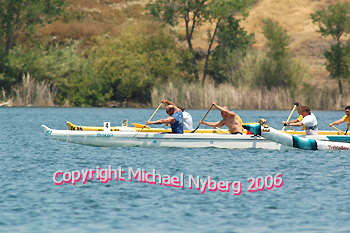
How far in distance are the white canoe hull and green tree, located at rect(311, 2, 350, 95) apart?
35021 mm

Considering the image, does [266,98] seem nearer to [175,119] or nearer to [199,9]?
[199,9]

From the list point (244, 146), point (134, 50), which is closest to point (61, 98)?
point (134, 50)

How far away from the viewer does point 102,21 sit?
88.6m

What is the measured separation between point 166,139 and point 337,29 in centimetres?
3723

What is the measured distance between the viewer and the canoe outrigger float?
19.7m

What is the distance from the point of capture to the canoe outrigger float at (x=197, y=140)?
1969cm

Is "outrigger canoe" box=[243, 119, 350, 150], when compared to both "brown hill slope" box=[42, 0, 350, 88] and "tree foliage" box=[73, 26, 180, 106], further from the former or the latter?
"brown hill slope" box=[42, 0, 350, 88]

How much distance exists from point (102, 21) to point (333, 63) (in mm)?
44459

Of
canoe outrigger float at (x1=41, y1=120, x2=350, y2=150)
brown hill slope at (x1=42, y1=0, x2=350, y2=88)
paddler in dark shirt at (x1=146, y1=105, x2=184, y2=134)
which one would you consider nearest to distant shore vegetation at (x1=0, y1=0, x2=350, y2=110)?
brown hill slope at (x1=42, y1=0, x2=350, y2=88)

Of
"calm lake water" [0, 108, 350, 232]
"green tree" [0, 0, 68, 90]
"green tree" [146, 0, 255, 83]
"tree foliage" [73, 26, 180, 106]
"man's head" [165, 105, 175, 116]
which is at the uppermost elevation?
"green tree" [146, 0, 255, 83]

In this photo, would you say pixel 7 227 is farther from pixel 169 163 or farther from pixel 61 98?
pixel 61 98

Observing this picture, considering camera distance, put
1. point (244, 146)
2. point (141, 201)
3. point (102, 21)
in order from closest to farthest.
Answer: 1. point (141, 201)
2. point (244, 146)
3. point (102, 21)

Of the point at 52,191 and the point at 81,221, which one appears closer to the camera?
the point at 81,221

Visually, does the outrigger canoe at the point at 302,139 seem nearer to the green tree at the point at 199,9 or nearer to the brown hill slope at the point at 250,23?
the green tree at the point at 199,9
